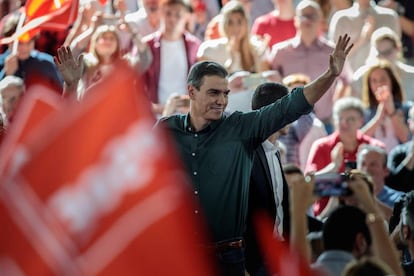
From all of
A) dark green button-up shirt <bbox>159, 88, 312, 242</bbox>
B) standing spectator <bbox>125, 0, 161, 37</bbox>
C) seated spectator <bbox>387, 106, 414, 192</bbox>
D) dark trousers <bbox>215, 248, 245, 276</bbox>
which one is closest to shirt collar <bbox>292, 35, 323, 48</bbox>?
standing spectator <bbox>125, 0, 161, 37</bbox>

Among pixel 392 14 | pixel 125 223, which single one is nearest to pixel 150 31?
pixel 392 14

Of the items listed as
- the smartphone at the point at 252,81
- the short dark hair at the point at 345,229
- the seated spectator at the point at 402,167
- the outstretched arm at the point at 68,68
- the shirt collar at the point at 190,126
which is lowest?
the seated spectator at the point at 402,167

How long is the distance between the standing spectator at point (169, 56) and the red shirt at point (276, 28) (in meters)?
0.98

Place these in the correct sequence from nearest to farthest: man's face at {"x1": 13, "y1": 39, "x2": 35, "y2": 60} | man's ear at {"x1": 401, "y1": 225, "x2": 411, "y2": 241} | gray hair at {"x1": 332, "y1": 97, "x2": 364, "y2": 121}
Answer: man's ear at {"x1": 401, "y1": 225, "x2": 411, "y2": 241} → gray hair at {"x1": 332, "y1": 97, "x2": 364, "y2": 121} → man's face at {"x1": 13, "y1": 39, "x2": 35, "y2": 60}

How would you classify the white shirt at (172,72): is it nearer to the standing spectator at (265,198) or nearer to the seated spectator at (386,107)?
the seated spectator at (386,107)

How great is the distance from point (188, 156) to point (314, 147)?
3.66 m

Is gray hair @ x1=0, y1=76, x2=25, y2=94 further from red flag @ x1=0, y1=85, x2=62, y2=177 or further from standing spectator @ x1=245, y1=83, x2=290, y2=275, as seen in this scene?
red flag @ x1=0, y1=85, x2=62, y2=177

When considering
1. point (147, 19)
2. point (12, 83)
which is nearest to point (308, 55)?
point (147, 19)

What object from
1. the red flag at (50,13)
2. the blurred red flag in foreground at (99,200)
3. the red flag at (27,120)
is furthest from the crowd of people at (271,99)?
the blurred red flag in foreground at (99,200)

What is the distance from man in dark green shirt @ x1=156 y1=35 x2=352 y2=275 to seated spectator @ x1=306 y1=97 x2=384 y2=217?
3.36 metres

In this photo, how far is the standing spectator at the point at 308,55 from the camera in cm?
1241

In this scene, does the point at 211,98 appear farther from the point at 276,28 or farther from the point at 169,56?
the point at 276,28

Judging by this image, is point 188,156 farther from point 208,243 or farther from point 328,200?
point 328,200

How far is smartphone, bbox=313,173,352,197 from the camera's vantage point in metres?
6.93
